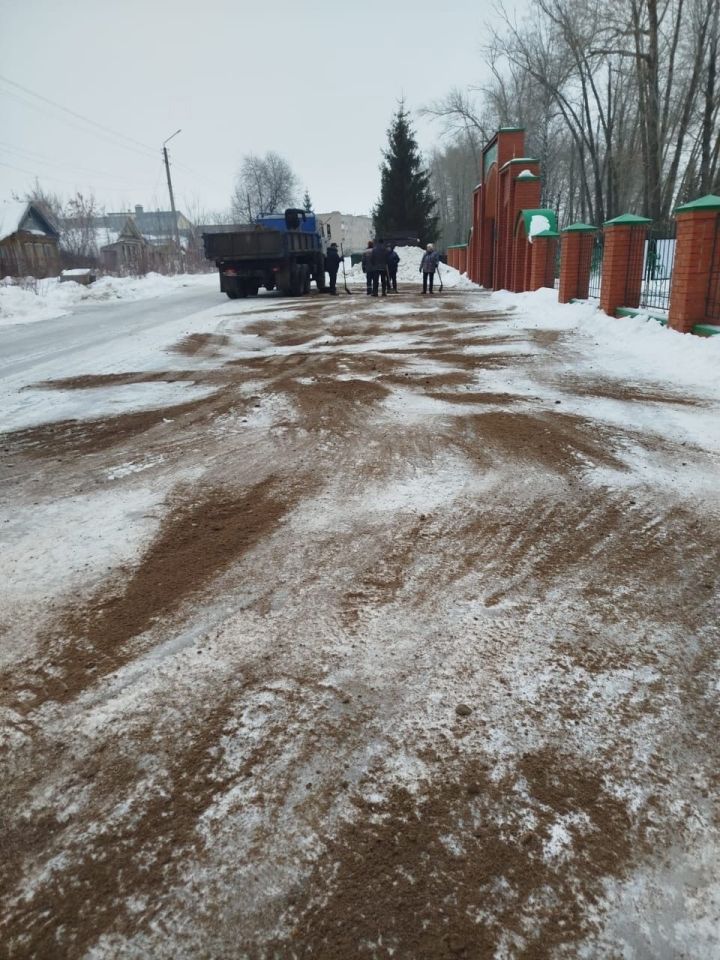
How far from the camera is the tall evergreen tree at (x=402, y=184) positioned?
145ft

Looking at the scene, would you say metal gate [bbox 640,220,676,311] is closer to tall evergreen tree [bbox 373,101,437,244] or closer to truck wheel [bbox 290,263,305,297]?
truck wheel [bbox 290,263,305,297]

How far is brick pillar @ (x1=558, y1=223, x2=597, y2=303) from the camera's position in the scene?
1296 centimetres

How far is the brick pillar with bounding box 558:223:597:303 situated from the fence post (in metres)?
2.03

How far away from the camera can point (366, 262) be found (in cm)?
1961

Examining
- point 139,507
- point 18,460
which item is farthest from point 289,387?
point 139,507

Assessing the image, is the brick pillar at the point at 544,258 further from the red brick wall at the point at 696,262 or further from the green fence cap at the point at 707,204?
the green fence cap at the point at 707,204

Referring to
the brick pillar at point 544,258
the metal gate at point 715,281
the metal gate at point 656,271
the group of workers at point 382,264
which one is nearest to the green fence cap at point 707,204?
the metal gate at point 715,281

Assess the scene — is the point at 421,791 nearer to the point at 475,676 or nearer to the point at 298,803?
the point at 298,803

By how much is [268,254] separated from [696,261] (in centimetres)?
1318

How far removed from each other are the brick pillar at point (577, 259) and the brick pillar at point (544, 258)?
244cm

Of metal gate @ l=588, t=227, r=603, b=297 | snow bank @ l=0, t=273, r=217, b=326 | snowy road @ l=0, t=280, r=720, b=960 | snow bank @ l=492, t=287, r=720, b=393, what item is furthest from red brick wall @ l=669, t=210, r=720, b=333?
snow bank @ l=0, t=273, r=217, b=326

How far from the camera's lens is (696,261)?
26.8ft

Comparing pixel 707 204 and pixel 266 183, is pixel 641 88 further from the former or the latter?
pixel 266 183

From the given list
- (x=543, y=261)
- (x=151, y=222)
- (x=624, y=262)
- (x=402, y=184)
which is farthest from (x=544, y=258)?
(x=151, y=222)
